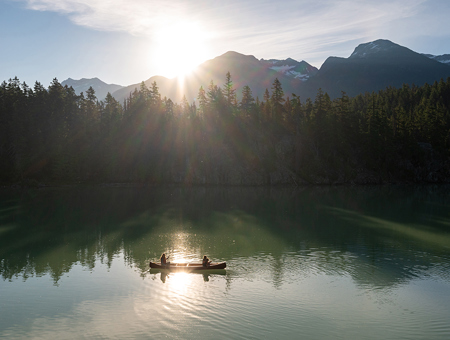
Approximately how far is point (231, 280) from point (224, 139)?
399ft

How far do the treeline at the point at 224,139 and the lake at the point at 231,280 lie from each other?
82.4m

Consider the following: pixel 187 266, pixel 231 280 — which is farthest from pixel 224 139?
pixel 231 280

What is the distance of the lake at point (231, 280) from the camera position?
739 inches

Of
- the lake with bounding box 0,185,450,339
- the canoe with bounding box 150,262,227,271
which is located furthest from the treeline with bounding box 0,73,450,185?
the canoe with bounding box 150,262,227,271

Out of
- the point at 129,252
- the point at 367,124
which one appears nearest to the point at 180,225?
the point at 129,252

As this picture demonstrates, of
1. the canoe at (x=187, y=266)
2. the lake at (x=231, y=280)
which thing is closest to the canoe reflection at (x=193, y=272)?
the lake at (x=231, y=280)

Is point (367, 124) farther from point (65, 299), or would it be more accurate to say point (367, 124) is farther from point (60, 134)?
point (65, 299)

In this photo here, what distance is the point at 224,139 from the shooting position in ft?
481

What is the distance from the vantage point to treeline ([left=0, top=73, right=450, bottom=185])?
135750 millimetres

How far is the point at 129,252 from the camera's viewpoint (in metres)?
36.6

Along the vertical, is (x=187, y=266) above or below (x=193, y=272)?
above

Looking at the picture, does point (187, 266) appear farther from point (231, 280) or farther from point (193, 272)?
point (231, 280)

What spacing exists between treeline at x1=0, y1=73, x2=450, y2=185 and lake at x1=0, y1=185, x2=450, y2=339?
82.4 meters

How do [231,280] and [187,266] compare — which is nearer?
[231,280]
